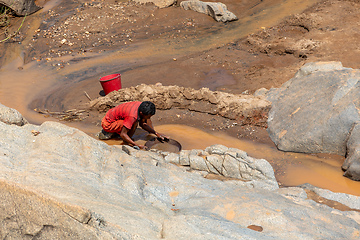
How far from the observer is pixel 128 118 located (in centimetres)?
478

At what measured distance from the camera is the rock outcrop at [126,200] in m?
2.38

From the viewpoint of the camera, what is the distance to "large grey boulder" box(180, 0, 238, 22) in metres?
10.9

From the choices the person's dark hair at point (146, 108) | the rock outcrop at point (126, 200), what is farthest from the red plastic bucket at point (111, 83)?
the rock outcrop at point (126, 200)

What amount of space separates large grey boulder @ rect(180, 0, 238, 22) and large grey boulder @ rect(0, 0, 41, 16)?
5.14 metres

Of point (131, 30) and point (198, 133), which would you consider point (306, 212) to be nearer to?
point (198, 133)

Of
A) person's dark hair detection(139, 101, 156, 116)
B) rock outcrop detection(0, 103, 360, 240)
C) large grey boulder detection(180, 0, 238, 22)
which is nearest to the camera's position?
rock outcrop detection(0, 103, 360, 240)

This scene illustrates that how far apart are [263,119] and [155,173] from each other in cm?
312

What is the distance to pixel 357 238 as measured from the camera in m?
3.26

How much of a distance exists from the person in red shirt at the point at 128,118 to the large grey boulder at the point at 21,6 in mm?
7171

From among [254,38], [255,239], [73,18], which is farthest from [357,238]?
[73,18]

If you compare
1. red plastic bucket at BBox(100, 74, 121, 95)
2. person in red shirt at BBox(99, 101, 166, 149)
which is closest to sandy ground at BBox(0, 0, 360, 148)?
red plastic bucket at BBox(100, 74, 121, 95)

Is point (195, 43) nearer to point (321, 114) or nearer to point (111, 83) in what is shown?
point (111, 83)

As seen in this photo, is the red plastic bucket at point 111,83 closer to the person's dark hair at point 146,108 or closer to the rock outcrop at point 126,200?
the person's dark hair at point 146,108

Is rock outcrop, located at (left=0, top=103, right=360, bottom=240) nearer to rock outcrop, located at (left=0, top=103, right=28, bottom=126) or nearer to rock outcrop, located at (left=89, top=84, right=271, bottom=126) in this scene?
rock outcrop, located at (left=0, top=103, right=28, bottom=126)
